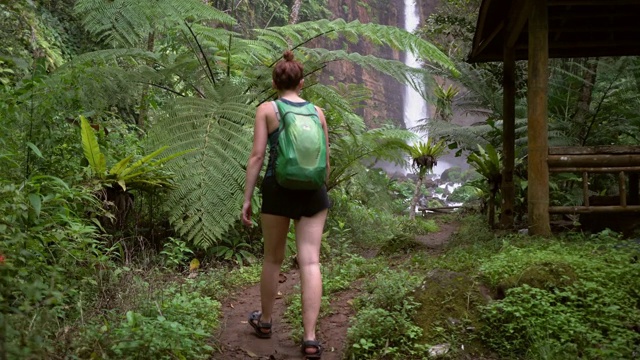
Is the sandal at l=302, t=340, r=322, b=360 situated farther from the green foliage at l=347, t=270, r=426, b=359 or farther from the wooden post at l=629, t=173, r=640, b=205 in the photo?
the wooden post at l=629, t=173, r=640, b=205

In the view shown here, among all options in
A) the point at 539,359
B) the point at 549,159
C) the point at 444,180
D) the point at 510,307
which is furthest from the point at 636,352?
the point at 444,180

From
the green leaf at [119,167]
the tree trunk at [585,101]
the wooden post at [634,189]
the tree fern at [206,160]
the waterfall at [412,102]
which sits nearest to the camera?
the green leaf at [119,167]

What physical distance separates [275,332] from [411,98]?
97.0 ft

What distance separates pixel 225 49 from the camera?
23.3 feet

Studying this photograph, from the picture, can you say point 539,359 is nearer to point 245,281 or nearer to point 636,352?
point 636,352

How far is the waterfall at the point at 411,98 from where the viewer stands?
104 ft

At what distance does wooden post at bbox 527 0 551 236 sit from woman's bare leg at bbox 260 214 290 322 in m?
3.49

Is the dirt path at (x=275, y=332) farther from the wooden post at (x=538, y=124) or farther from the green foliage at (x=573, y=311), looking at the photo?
the wooden post at (x=538, y=124)

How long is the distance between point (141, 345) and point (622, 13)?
23.4 feet

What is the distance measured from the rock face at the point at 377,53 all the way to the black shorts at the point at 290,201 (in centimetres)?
2733

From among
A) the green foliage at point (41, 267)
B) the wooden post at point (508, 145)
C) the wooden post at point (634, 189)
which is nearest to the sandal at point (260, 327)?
the green foliage at point (41, 267)

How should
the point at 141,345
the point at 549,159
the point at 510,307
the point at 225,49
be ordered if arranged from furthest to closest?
the point at 225,49 < the point at 549,159 < the point at 510,307 < the point at 141,345

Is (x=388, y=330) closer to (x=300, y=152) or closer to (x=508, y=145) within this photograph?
(x=300, y=152)

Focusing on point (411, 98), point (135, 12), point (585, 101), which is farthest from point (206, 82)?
point (411, 98)
